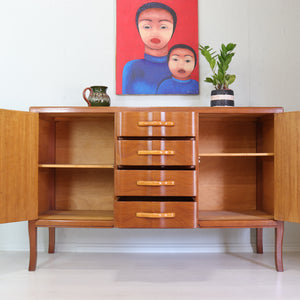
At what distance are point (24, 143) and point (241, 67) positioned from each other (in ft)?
5.32

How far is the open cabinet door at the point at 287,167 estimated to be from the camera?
1777 millimetres

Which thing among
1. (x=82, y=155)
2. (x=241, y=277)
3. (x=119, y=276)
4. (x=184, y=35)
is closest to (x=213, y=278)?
(x=241, y=277)

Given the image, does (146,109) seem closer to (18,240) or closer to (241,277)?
(241,277)

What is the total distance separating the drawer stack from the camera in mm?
1797

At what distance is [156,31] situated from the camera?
231 centimetres

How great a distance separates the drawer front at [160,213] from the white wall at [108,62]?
0.57 m

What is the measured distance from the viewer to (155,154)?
181cm

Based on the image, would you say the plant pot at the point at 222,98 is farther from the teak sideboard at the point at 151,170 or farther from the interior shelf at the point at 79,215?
the interior shelf at the point at 79,215

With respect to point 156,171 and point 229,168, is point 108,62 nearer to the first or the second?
point 156,171

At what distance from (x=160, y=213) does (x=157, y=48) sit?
124 cm

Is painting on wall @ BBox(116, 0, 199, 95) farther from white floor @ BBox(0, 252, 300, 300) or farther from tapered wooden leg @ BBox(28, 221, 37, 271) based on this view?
white floor @ BBox(0, 252, 300, 300)

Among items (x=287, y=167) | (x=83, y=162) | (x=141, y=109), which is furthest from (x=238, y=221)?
(x=83, y=162)

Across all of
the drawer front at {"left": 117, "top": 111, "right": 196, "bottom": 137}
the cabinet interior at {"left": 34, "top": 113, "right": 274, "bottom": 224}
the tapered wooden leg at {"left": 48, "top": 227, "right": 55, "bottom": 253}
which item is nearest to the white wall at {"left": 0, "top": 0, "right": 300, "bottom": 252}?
the tapered wooden leg at {"left": 48, "top": 227, "right": 55, "bottom": 253}

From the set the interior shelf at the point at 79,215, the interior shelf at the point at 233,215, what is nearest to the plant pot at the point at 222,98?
the interior shelf at the point at 233,215
